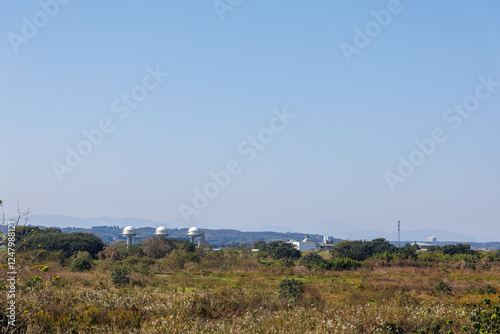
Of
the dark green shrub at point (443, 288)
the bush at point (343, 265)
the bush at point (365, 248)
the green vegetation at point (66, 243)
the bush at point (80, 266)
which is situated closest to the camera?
the dark green shrub at point (443, 288)

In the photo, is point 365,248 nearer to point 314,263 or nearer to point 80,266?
point 314,263

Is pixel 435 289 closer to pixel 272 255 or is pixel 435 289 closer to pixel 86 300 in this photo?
pixel 86 300

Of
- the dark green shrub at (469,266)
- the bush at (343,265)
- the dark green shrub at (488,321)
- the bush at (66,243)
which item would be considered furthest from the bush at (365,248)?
the dark green shrub at (488,321)

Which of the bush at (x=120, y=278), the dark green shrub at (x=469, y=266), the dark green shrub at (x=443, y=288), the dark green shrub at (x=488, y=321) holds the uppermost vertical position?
the dark green shrub at (x=488, y=321)

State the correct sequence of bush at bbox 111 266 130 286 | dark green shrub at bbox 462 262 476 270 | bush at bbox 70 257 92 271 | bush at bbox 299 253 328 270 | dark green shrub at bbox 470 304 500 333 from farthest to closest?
dark green shrub at bbox 462 262 476 270
bush at bbox 299 253 328 270
bush at bbox 70 257 92 271
bush at bbox 111 266 130 286
dark green shrub at bbox 470 304 500 333

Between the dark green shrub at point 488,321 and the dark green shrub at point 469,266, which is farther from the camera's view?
the dark green shrub at point 469,266

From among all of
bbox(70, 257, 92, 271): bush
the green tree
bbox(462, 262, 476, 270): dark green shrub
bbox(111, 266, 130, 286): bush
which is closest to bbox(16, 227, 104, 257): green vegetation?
the green tree

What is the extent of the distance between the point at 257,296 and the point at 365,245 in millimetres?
49786

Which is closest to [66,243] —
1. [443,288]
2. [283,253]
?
[283,253]

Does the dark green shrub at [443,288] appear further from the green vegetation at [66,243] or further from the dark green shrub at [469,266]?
the green vegetation at [66,243]

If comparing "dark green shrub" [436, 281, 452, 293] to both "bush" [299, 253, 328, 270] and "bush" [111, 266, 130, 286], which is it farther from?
"bush" [299, 253, 328, 270]

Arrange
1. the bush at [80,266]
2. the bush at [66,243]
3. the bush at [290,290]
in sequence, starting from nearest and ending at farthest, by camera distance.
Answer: the bush at [290,290], the bush at [80,266], the bush at [66,243]

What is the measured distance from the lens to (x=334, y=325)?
1191 cm

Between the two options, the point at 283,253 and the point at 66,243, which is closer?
the point at 66,243
